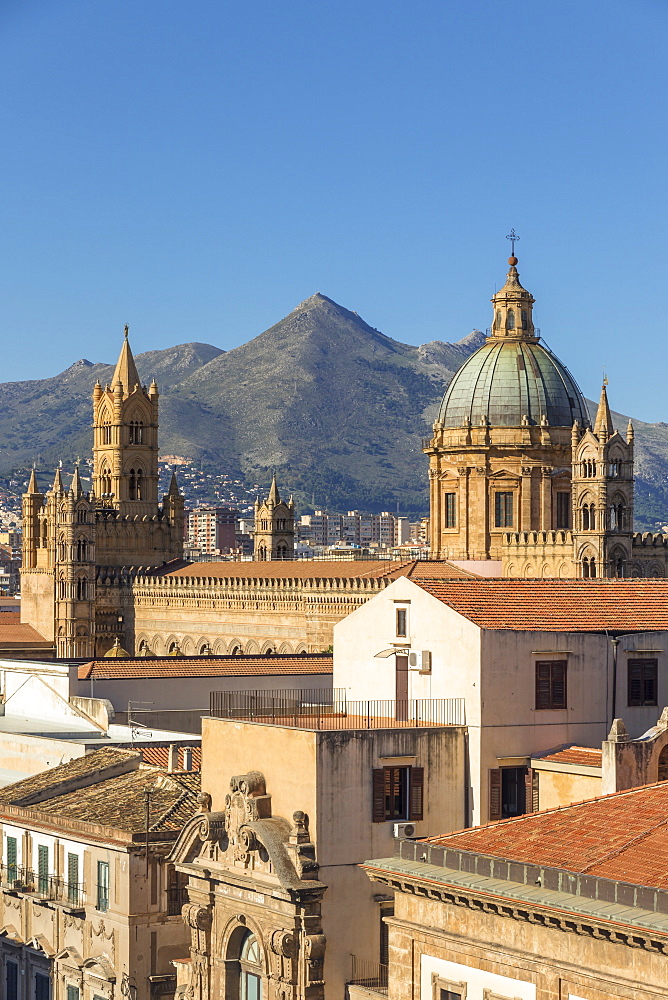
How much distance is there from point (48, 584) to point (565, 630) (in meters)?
72.9

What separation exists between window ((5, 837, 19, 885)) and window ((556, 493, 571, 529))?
44.9 meters

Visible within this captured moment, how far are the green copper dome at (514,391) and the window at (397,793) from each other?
163ft

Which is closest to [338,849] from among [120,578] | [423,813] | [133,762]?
[423,813]

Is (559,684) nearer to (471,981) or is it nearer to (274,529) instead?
(471,981)

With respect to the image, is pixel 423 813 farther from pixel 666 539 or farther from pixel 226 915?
pixel 666 539

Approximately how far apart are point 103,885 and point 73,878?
116cm

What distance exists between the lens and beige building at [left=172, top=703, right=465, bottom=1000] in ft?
87.1

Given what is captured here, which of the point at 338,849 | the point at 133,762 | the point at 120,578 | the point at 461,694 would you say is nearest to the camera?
the point at 338,849

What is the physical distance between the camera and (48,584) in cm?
10025

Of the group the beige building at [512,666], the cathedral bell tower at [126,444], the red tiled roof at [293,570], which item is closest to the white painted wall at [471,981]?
the beige building at [512,666]

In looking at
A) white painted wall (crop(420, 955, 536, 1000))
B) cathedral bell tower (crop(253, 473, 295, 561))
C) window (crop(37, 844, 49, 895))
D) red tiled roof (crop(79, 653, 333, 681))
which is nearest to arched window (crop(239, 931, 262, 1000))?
white painted wall (crop(420, 955, 536, 1000))

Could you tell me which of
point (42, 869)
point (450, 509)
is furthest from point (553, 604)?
point (450, 509)

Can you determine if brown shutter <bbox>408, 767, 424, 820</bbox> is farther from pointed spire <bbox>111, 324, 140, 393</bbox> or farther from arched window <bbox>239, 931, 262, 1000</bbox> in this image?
pointed spire <bbox>111, 324, 140, 393</bbox>

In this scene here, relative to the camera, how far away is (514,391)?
253ft
